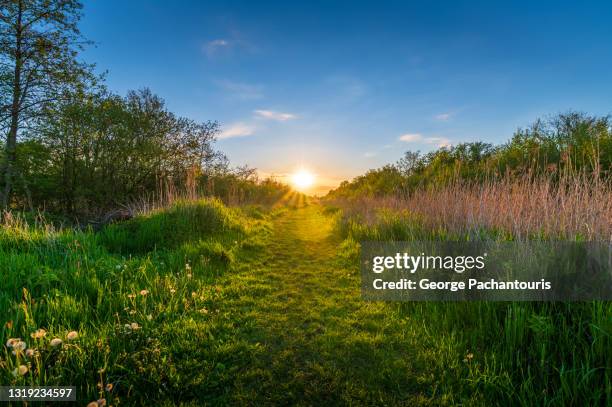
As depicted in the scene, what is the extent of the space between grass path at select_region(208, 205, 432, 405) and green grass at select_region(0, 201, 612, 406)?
0.06ft

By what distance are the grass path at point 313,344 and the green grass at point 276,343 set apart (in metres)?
0.02

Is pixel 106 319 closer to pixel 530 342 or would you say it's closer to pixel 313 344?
pixel 313 344

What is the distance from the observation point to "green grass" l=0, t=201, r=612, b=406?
7.01 feet

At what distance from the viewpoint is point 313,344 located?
310cm

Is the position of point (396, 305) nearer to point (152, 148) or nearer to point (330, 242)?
point (330, 242)

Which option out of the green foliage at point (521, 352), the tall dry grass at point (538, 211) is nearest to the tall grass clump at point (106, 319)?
the green foliage at point (521, 352)

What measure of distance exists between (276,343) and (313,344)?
47 cm

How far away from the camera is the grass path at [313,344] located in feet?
7.61

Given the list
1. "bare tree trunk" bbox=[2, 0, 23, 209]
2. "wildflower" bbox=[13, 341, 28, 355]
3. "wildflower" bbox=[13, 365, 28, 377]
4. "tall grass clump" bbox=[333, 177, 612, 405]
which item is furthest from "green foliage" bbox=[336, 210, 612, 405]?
"bare tree trunk" bbox=[2, 0, 23, 209]

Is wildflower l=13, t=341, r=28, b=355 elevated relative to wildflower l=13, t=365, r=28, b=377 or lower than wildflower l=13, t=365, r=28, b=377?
elevated

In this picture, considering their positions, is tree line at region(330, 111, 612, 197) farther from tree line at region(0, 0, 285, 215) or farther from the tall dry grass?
tree line at region(0, 0, 285, 215)

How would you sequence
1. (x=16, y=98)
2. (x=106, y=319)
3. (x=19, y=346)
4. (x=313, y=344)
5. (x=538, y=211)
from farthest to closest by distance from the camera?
(x=16, y=98)
(x=538, y=211)
(x=313, y=344)
(x=106, y=319)
(x=19, y=346)

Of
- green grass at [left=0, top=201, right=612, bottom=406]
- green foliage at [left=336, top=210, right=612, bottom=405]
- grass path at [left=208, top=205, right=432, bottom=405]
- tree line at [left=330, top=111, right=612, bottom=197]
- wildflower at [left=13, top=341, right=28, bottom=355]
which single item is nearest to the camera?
wildflower at [left=13, top=341, right=28, bottom=355]

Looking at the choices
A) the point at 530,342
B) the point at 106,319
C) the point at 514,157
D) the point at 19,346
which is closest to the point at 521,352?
the point at 530,342
